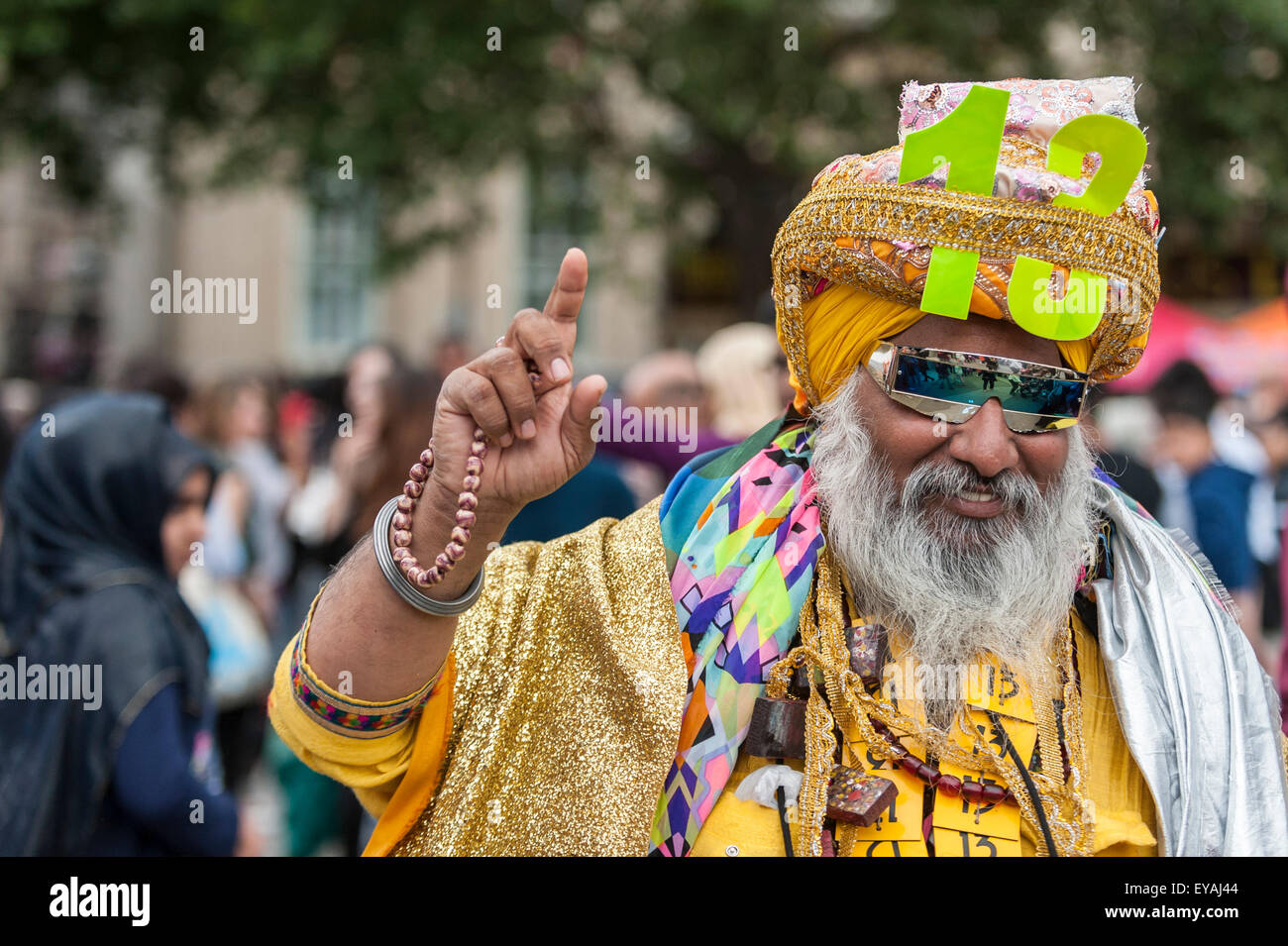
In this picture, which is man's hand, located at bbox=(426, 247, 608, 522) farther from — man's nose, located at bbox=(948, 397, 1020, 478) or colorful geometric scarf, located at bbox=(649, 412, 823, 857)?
man's nose, located at bbox=(948, 397, 1020, 478)

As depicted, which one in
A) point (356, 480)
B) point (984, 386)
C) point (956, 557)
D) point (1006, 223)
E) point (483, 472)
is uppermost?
point (1006, 223)

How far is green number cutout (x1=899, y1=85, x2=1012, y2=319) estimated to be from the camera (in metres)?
1.98

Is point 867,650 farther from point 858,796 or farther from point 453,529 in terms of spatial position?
point 453,529

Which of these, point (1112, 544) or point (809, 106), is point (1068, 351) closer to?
point (1112, 544)

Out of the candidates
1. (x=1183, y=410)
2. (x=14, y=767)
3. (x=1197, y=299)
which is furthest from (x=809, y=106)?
(x=1197, y=299)

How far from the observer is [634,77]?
1188cm

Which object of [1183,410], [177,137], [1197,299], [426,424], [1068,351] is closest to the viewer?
[1068,351]

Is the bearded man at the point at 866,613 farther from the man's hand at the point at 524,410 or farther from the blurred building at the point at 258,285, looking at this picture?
the blurred building at the point at 258,285

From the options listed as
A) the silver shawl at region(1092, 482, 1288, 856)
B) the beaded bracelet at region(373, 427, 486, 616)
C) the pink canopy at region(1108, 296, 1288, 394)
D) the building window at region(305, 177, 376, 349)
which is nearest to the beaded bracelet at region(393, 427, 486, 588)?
the beaded bracelet at region(373, 427, 486, 616)

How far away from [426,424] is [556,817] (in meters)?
2.69

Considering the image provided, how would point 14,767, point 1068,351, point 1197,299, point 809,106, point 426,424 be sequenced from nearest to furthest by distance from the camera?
point 1068,351
point 14,767
point 426,424
point 809,106
point 1197,299

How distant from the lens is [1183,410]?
6.76 metres

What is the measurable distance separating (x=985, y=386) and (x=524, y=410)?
73 cm

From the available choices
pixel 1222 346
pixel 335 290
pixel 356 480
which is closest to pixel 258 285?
pixel 335 290
